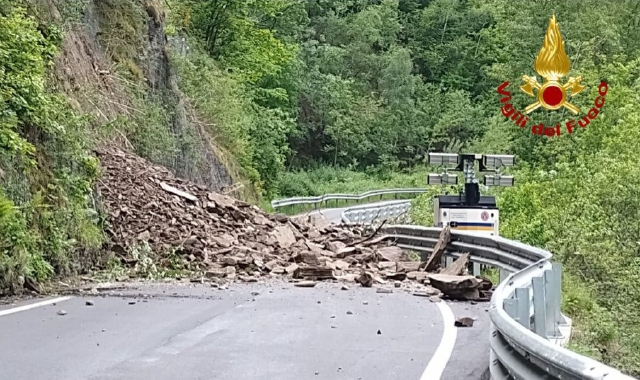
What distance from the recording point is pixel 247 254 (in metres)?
15.9

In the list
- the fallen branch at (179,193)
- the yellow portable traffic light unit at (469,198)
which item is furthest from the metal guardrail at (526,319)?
the fallen branch at (179,193)

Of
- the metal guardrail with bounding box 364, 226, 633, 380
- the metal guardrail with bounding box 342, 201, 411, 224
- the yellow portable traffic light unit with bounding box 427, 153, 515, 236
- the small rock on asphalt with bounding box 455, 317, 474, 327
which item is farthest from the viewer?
the metal guardrail with bounding box 342, 201, 411, 224

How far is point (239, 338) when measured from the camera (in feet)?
27.0

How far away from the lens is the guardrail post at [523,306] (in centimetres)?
665

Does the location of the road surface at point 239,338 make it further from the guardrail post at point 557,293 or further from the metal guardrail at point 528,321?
the guardrail post at point 557,293

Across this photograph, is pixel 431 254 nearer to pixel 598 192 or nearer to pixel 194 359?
pixel 194 359

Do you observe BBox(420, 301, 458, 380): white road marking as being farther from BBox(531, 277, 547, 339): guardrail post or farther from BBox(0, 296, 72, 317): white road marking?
BBox(0, 296, 72, 317): white road marking

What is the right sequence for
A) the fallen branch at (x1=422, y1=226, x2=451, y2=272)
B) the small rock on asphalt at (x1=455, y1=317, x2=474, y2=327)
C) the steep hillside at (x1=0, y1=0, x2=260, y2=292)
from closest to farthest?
the small rock on asphalt at (x1=455, y1=317, x2=474, y2=327) < the steep hillside at (x1=0, y1=0, x2=260, y2=292) < the fallen branch at (x1=422, y1=226, x2=451, y2=272)

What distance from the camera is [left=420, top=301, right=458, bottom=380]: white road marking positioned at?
265 inches

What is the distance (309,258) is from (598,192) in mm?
14625

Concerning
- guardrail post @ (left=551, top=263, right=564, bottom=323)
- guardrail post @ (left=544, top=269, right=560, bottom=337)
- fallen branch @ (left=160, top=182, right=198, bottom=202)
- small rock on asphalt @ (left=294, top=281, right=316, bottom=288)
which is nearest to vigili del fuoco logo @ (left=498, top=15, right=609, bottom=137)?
fallen branch @ (left=160, top=182, right=198, bottom=202)

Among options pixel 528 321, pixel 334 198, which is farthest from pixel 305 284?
pixel 334 198

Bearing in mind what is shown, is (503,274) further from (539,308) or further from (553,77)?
(553,77)

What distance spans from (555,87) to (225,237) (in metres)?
28.5
